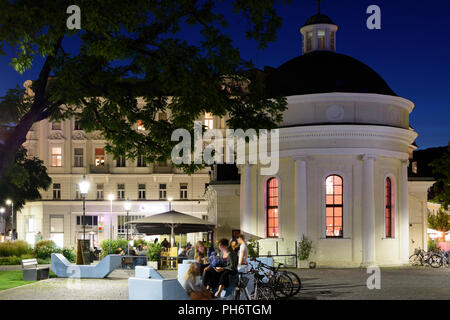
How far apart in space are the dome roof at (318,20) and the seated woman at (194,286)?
1111 inches

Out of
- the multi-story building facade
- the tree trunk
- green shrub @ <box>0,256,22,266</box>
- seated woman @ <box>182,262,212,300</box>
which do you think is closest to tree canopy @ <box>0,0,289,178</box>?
the tree trunk

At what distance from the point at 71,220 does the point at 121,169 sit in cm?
725

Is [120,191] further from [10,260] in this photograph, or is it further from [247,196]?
[247,196]

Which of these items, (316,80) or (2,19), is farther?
(316,80)

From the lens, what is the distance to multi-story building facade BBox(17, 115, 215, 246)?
7081cm

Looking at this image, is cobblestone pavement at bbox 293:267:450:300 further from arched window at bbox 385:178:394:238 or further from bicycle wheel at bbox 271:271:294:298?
arched window at bbox 385:178:394:238

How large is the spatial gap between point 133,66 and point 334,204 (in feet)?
57.9

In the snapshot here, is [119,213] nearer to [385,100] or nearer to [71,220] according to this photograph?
[71,220]

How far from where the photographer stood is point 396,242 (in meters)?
35.2

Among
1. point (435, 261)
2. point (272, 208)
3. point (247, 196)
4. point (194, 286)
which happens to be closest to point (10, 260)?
point (247, 196)

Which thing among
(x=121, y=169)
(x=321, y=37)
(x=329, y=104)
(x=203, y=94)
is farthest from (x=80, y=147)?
(x=203, y=94)

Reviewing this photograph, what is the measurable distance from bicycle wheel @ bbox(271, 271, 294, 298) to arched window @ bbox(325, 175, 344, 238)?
50.3 ft

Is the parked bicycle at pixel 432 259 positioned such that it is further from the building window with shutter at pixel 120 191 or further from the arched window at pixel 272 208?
the building window with shutter at pixel 120 191

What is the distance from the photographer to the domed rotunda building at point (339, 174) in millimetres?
33719
